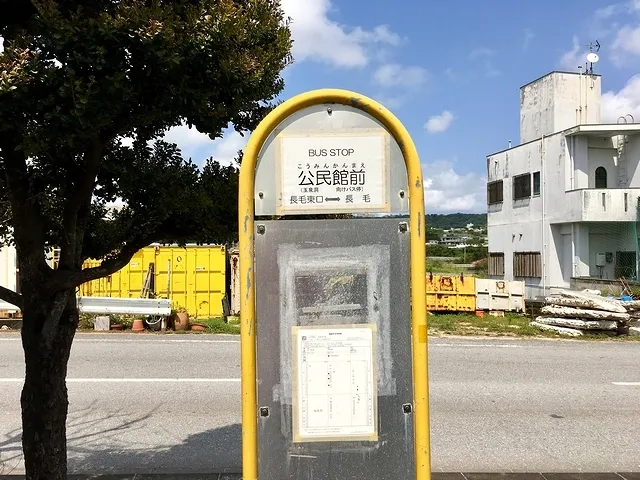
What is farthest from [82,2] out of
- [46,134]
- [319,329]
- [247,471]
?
[247,471]

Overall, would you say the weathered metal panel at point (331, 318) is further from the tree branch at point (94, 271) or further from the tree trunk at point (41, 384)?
the tree trunk at point (41, 384)

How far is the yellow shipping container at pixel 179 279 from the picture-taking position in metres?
15.9

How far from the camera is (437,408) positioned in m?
7.29

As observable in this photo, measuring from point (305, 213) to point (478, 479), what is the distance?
328 cm

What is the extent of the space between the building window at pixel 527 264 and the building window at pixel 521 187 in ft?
8.10

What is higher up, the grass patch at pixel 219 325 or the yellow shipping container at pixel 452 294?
the yellow shipping container at pixel 452 294

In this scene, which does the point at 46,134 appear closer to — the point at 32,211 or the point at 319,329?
the point at 32,211

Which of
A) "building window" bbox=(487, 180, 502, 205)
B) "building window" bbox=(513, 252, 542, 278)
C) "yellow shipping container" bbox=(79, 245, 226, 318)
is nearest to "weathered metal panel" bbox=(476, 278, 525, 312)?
"building window" bbox=(513, 252, 542, 278)

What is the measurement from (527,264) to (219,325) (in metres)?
14.8

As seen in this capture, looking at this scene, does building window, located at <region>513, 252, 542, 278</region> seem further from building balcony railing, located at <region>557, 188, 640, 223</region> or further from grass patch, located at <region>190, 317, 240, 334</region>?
grass patch, located at <region>190, 317, 240, 334</region>

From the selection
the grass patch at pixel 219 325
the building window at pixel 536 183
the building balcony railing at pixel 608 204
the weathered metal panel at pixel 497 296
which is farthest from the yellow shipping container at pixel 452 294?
the building window at pixel 536 183

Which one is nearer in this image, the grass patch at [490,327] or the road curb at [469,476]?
the road curb at [469,476]

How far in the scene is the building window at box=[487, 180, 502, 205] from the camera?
86.3 feet

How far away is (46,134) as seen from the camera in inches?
105
